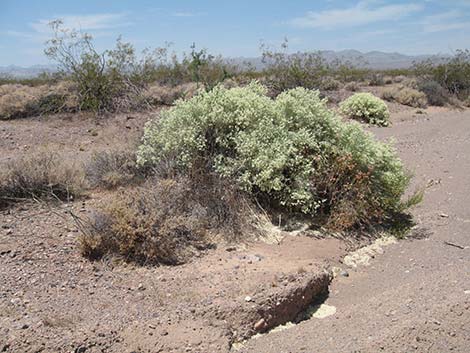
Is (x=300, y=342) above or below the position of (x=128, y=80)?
below

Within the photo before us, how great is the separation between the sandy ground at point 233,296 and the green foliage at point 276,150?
785 millimetres

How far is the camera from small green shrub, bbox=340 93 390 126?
16.7m

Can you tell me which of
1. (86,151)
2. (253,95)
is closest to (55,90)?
(86,151)

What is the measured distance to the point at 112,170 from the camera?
296 inches

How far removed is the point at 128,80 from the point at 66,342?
1373 cm

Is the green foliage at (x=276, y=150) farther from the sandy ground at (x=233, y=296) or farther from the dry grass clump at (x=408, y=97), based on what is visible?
the dry grass clump at (x=408, y=97)

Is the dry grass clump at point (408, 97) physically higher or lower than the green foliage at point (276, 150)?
lower

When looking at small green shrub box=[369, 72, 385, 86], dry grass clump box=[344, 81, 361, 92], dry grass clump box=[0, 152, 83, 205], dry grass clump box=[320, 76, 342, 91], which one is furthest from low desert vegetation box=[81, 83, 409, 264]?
small green shrub box=[369, 72, 385, 86]

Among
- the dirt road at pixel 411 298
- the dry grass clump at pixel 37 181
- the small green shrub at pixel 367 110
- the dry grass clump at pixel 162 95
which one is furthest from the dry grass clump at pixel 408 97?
the dry grass clump at pixel 37 181

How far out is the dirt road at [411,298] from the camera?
3785 mm

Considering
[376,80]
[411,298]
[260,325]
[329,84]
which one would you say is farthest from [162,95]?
[376,80]

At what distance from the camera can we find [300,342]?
13.2ft

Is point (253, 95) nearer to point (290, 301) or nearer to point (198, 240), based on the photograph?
point (198, 240)

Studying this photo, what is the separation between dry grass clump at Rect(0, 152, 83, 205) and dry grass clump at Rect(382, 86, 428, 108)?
17868 mm
